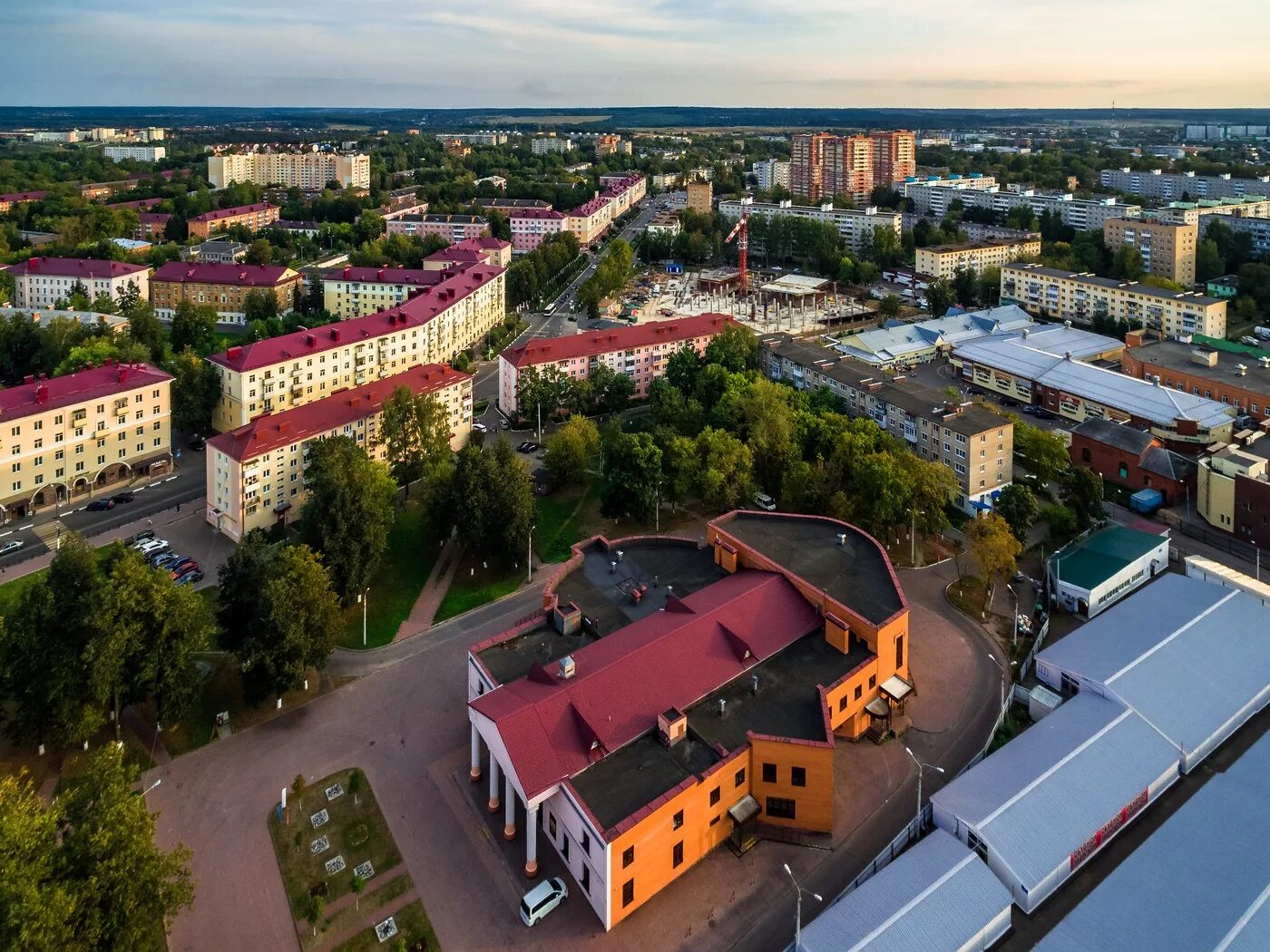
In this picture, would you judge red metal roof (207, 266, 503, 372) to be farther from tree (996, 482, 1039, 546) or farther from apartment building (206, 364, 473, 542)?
tree (996, 482, 1039, 546)

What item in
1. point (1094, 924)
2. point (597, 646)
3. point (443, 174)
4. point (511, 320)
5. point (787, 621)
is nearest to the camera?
point (1094, 924)

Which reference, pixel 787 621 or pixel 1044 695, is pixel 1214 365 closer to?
pixel 1044 695

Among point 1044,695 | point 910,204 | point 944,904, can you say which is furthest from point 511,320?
point 910,204

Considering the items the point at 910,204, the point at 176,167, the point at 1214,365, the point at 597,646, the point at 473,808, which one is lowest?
the point at 473,808

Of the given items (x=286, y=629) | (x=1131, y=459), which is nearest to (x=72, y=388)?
(x=286, y=629)

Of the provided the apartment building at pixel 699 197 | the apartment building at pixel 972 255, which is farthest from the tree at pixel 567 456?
the apartment building at pixel 699 197

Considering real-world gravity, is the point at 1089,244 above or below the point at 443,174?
below

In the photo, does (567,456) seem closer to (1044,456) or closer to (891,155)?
(1044,456)

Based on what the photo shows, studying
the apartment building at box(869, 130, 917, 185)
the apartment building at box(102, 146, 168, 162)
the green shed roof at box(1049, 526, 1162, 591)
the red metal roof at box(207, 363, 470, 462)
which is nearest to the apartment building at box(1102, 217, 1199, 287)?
the green shed roof at box(1049, 526, 1162, 591)
